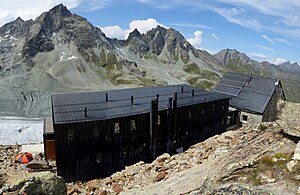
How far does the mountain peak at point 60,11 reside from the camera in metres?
169

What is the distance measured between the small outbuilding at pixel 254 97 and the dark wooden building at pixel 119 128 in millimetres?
7546

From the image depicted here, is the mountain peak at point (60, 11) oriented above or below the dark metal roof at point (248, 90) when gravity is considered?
above

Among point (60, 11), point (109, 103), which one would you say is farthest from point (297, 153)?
point (60, 11)

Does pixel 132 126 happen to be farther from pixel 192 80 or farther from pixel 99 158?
pixel 192 80

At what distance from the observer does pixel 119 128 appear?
70.0 feet

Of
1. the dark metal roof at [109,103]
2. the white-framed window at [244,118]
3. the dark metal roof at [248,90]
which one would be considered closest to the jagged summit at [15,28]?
the dark metal roof at [248,90]

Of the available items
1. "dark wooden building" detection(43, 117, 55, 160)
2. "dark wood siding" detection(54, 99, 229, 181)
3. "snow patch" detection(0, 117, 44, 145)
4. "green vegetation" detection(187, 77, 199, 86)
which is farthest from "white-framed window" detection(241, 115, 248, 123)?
"green vegetation" detection(187, 77, 199, 86)

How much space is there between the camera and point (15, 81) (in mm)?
92938

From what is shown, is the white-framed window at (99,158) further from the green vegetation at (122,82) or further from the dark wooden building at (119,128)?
the green vegetation at (122,82)

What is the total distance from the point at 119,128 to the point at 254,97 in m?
23.3

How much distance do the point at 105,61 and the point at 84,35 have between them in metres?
28.3

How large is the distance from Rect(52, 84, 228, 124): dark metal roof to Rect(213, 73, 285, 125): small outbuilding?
5417 mm

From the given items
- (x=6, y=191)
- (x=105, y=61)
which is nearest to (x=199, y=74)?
(x=105, y=61)

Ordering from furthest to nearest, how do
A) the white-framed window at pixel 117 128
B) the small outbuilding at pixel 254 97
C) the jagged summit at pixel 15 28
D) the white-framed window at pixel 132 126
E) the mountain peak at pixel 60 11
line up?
the jagged summit at pixel 15 28, the mountain peak at pixel 60 11, the small outbuilding at pixel 254 97, the white-framed window at pixel 132 126, the white-framed window at pixel 117 128
